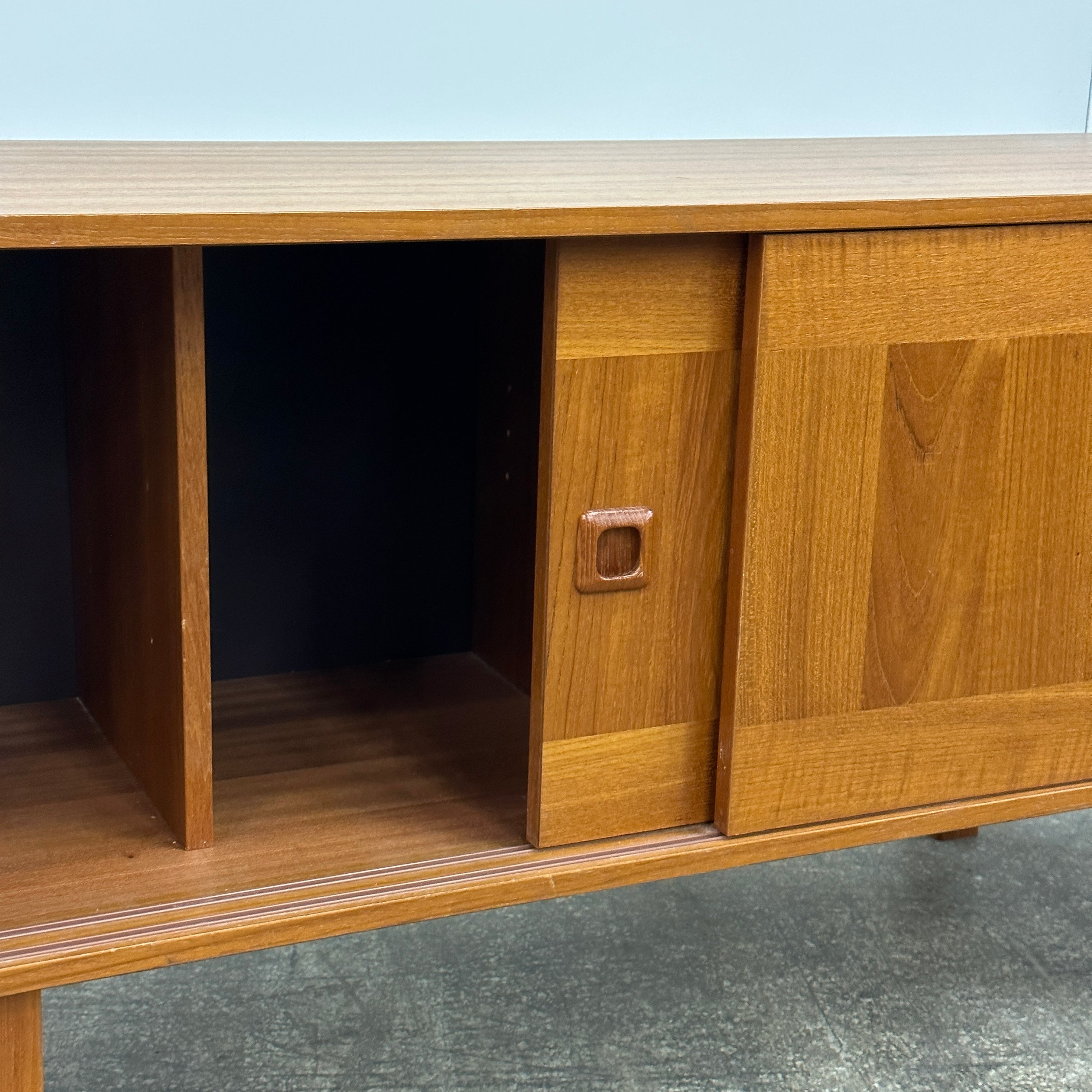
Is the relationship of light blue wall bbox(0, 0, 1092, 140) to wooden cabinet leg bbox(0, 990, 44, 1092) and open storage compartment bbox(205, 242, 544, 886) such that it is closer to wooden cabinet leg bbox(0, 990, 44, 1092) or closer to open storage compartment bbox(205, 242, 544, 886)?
open storage compartment bbox(205, 242, 544, 886)

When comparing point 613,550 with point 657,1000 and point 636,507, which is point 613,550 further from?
point 657,1000

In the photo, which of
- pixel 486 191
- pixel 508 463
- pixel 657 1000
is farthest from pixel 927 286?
pixel 657 1000

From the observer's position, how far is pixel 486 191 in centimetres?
71

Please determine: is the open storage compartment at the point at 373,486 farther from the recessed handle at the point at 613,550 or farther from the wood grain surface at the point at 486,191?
the recessed handle at the point at 613,550

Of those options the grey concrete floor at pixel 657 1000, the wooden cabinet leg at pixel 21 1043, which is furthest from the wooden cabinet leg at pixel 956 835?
the wooden cabinet leg at pixel 21 1043

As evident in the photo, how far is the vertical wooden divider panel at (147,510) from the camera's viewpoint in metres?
0.68

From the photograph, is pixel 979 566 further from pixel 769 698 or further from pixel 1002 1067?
pixel 1002 1067

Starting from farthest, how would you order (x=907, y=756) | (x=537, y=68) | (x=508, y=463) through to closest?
(x=537, y=68)
(x=508, y=463)
(x=907, y=756)

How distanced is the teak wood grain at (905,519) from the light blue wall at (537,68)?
67 cm

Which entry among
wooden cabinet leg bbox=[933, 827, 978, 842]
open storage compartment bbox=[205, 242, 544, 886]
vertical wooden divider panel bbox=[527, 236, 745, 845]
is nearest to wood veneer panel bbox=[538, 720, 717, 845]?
vertical wooden divider panel bbox=[527, 236, 745, 845]

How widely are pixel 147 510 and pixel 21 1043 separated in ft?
0.83

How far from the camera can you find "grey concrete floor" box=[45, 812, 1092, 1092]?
1.02 metres

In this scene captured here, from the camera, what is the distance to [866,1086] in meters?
1.01

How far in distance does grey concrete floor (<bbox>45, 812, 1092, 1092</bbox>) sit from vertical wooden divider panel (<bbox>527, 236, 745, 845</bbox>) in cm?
35
